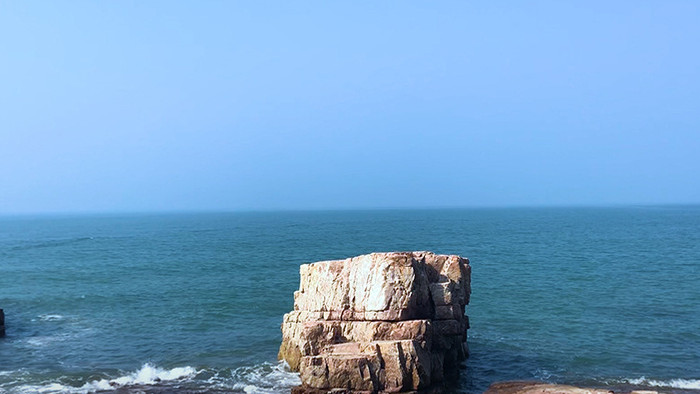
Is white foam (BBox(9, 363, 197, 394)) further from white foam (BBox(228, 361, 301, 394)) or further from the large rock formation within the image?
the large rock formation

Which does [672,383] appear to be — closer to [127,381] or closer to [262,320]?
[262,320]

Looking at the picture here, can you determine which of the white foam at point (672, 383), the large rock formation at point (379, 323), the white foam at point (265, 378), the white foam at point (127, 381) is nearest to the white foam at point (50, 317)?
the white foam at point (127, 381)

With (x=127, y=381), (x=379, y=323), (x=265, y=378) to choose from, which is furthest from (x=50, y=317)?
(x=379, y=323)

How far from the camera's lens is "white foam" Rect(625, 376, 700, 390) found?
3372 centimetres

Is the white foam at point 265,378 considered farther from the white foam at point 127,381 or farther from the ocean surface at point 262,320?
the white foam at point 127,381

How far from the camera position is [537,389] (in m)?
31.8

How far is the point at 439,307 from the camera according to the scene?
3706 cm

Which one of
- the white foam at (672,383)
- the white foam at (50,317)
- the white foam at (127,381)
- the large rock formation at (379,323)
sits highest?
the large rock formation at (379,323)

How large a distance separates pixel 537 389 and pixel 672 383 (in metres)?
9.07

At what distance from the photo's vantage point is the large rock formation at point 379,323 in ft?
104

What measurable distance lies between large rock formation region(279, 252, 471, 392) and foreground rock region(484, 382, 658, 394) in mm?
3453

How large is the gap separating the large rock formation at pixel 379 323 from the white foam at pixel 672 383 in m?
10.7

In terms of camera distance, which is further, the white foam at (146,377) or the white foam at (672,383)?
the white foam at (146,377)

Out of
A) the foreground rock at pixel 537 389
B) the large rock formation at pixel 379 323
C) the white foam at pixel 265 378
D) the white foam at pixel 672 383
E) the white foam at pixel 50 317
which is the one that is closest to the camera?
the foreground rock at pixel 537 389
